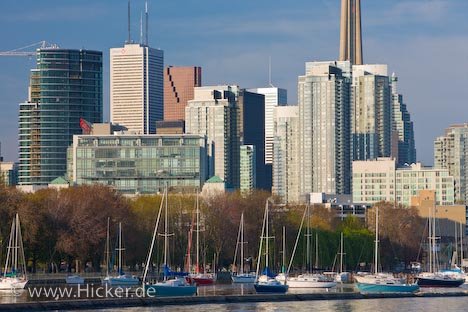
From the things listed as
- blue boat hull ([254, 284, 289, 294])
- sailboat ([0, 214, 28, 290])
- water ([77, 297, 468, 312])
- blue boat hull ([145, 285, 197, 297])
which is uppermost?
sailboat ([0, 214, 28, 290])

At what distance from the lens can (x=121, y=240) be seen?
162 meters

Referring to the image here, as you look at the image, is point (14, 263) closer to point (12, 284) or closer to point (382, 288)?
point (12, 284)

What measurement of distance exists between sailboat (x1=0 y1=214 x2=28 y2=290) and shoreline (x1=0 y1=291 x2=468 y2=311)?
20754 millimetres

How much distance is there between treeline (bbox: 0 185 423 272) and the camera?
154m

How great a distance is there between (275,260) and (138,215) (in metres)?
17.4

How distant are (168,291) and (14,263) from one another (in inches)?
1052

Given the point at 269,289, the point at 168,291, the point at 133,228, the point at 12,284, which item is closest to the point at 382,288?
the point at 269,289

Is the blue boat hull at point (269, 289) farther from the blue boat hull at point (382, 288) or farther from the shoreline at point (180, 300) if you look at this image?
the blue boat hull at point (382, 288)

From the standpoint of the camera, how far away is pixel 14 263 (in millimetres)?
138375

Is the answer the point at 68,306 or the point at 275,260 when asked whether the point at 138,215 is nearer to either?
the point at 275,260

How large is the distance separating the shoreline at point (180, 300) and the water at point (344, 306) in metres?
1.29

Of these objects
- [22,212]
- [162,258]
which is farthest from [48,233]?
[162,258]

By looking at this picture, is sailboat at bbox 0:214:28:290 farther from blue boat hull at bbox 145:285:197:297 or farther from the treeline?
blue boat hull at bbox 145:285:197:297

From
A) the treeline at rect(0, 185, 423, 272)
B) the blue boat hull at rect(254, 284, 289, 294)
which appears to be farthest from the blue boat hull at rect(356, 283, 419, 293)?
the treeline at rect(0, 185, 423, 272)
